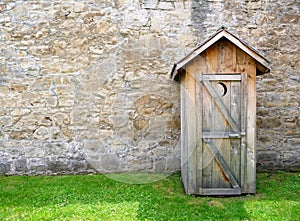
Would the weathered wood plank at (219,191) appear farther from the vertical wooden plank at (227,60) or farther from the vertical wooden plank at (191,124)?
the vertical wooden plank at (227,60)

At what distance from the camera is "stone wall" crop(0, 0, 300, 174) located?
5.32 m

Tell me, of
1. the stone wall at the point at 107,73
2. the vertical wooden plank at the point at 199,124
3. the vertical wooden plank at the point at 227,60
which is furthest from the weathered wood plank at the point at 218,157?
the stone wall at the point at 107,73

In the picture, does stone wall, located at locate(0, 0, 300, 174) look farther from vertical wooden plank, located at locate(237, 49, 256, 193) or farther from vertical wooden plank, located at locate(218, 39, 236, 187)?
vertical wooden plank, located at locate(237, 49, 256, 193)

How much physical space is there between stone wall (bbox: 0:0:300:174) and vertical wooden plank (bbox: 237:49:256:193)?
1.50 metres

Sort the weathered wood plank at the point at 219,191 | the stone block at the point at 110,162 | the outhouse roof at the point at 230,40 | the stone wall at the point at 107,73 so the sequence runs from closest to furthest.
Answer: the outhouse roof at the point at 230,40 < the weathered wood plank at the point at 219,191 < the stone wall at the point at 107,73 < the stone block at the point at 110,162

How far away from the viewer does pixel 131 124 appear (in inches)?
214

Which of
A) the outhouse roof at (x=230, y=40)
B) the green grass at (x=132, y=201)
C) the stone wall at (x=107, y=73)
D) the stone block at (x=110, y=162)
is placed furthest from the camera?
the stone block at (x=110, y=162)

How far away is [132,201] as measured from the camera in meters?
4.17

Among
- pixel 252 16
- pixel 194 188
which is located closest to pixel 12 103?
pixel 194 188

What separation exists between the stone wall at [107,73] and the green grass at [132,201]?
1.75 feet

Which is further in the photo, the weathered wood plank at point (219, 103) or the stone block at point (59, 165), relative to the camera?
the stone block at point (59, 165)

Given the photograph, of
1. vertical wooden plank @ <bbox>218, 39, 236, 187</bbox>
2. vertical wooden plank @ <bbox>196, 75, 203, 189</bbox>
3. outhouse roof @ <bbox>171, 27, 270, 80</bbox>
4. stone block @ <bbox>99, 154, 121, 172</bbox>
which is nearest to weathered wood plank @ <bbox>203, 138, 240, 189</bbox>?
vertical wooden plank @ <bbox>196, 75, 203, 189</bbox>

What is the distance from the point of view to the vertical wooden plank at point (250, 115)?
4129 mm

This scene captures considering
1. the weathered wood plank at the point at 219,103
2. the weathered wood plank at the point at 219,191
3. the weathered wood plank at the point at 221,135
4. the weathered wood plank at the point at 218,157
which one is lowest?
the weathered wood plank at the point at 219,191
